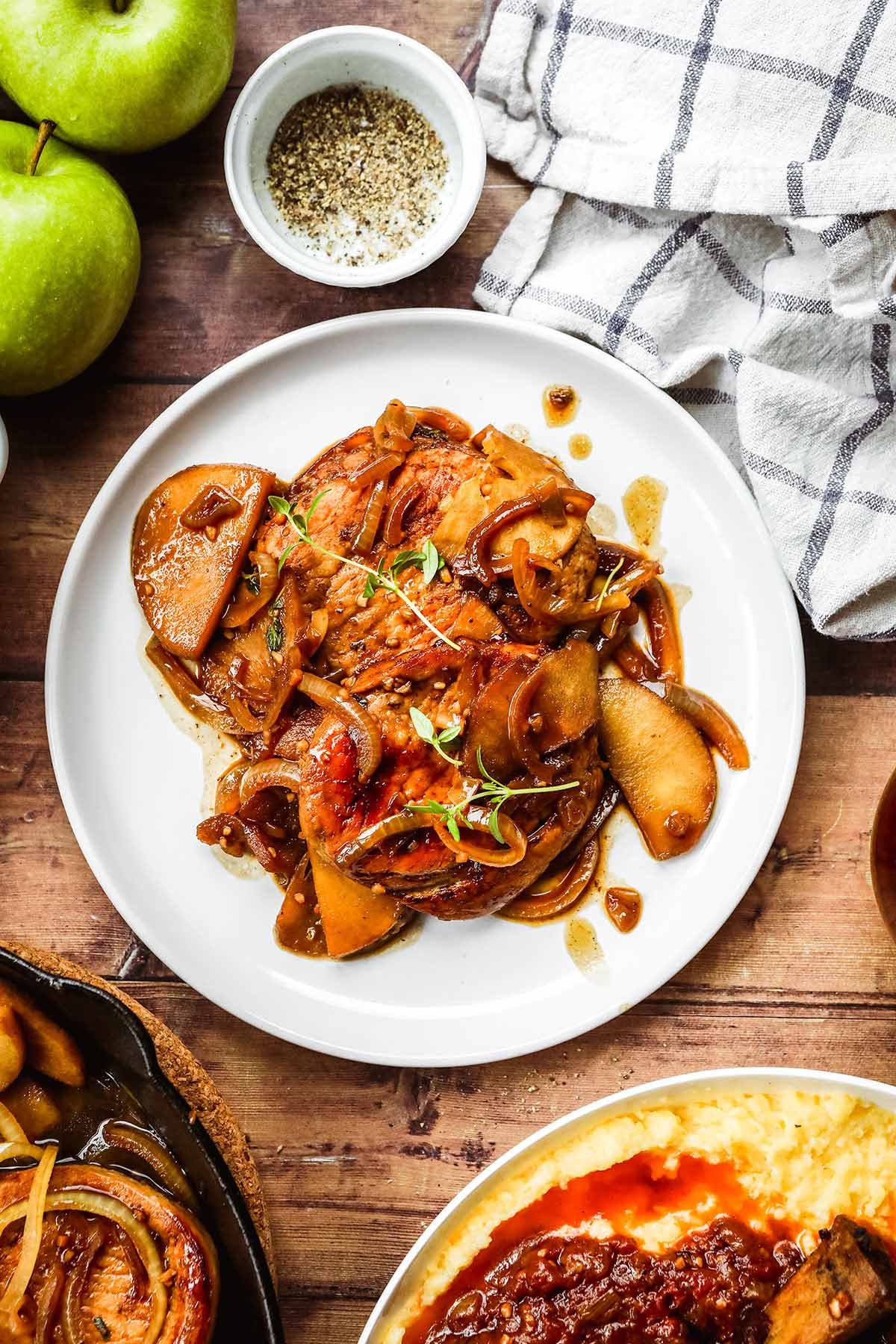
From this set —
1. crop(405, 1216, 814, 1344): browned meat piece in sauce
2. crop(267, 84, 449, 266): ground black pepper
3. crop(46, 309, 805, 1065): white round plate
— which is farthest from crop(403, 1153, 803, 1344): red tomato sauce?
crop(267, 84, 449, 266): ground black pepper

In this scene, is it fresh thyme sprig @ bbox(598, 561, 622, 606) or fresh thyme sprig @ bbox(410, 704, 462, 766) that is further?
fresh thyme sprig @ bbox(598, 561, 622, 606)

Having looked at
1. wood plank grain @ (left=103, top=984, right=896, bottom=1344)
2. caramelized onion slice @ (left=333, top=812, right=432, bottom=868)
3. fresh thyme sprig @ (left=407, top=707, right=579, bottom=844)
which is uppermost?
fresh thyme sprig @ (left=407, top=707, right=579, bottom=844)

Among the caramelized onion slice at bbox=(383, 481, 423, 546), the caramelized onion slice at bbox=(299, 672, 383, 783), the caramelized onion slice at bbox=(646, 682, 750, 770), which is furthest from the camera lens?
the caramelized onion slice at bbox=(646, 682, 750, 770)

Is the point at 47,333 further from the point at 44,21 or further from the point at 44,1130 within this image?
the point at 44,1130

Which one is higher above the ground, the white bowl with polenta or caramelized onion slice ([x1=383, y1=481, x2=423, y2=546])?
caramelized onion slice ([x1=383, y1=481, x2=423, y2=546])

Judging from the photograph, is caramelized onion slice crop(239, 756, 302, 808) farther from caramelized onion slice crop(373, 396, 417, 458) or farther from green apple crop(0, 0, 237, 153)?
green apple crop(0, 0, 237, 153)

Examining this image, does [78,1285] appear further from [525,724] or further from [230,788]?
[525,724]

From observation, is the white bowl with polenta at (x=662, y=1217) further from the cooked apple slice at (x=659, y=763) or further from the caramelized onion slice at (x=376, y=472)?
the caramelized onion slice at (x=376, y=472)

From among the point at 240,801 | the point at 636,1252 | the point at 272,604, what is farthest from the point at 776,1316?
the point at 272,604
